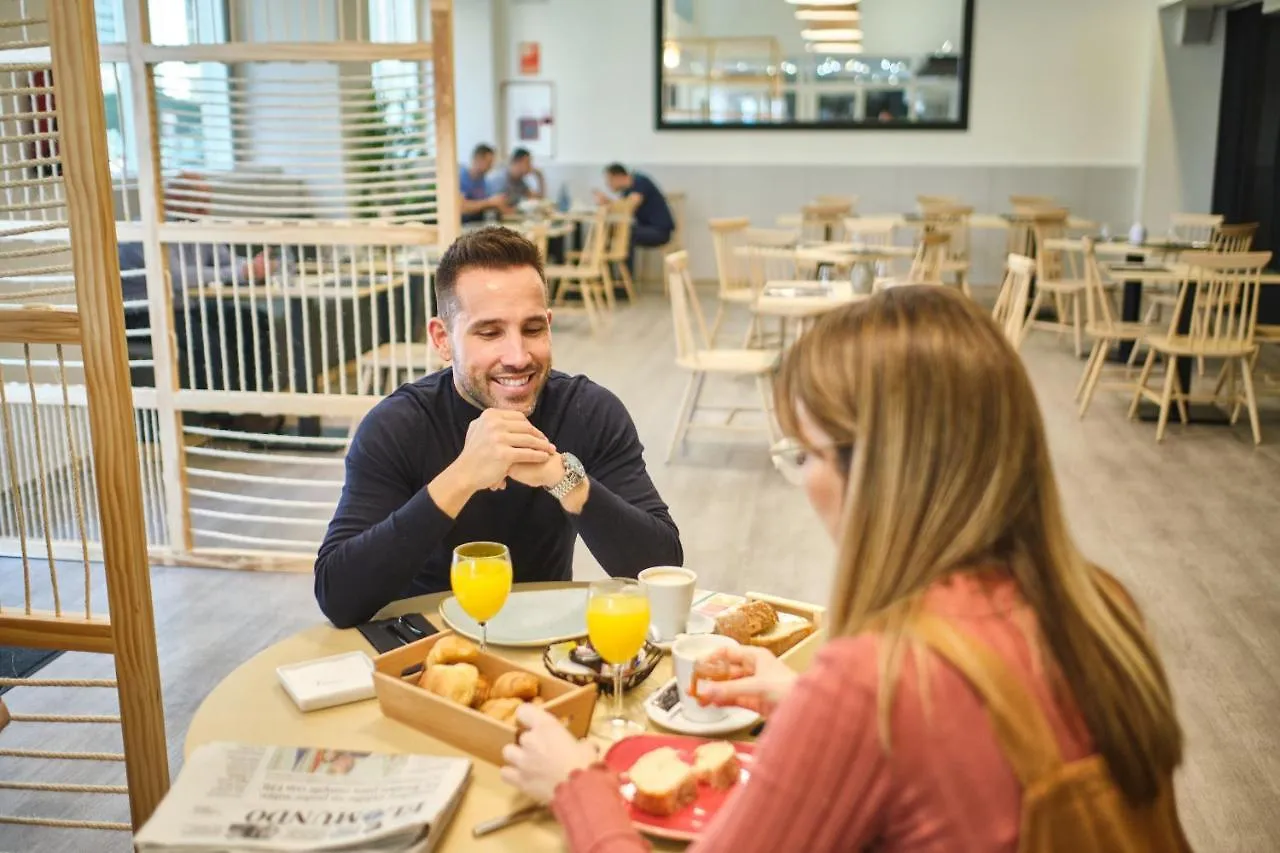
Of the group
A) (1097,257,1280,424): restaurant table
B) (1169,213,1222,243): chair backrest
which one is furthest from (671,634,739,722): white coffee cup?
(1169,213,1222,243): chair backrest

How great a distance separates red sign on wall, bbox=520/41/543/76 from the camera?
11.8 m

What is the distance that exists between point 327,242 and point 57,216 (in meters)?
1.11

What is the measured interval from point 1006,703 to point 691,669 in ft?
1.75

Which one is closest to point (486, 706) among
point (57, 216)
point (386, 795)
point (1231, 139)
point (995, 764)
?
point (386, 795)

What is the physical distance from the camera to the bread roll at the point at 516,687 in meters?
1.35

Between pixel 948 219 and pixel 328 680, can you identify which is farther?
pixel 948 219

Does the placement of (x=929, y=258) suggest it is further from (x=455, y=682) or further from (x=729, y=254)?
(x=455, y=682)

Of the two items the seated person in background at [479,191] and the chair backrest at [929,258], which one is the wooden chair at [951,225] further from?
the seated person in background at [479,191]

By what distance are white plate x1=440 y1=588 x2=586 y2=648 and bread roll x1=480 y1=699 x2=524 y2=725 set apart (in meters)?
0.29

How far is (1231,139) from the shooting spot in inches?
393

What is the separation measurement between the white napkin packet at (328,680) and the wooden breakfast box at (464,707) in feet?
0.16

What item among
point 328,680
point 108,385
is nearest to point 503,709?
point 328,680

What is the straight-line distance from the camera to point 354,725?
142 cm

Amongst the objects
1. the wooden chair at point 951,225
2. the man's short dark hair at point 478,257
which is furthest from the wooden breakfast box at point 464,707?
the wooden chair at point 951,225
